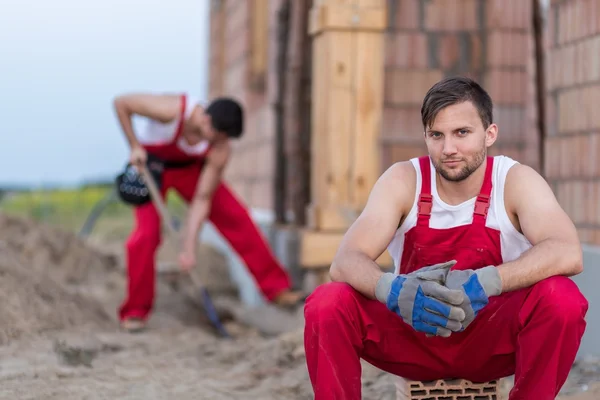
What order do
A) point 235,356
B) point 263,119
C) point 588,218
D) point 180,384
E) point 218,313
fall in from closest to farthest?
point 180,384, point 588,218, point 235,356, point 218,313, point 263,119

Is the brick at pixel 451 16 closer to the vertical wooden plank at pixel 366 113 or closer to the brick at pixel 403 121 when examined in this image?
the brick at pixel 403 121

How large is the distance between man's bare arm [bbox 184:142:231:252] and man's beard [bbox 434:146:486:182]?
2773 millimetres

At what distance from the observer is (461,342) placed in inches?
100

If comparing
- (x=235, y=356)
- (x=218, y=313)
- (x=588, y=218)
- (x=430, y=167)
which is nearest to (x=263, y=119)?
(x=218, y=313)

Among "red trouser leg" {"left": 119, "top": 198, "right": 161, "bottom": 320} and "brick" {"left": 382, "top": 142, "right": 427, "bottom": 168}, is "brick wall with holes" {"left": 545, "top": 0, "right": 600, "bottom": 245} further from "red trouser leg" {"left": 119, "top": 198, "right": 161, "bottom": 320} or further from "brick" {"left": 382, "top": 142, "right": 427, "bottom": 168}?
"red trouser leg" {"left": 119, "top": 198, "right": 161, "bottom": 320}

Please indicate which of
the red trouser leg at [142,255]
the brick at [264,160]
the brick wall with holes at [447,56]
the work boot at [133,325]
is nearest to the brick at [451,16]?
the brick wall with holes at [447,56]

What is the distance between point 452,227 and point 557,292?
393mm

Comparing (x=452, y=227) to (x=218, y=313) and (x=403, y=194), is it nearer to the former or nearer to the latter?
(x=403, y=194)

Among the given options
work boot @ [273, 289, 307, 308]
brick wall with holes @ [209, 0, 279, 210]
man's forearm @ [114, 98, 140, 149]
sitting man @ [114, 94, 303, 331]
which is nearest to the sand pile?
sitting man @ [114, 94, 303, 331]

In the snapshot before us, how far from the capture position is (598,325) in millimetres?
3697

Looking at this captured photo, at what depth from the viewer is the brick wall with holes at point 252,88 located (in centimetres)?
693

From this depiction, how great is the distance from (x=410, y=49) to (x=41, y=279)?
2868 millimetres

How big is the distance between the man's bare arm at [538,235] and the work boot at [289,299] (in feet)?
10.0

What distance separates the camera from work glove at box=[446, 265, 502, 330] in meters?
2.31
